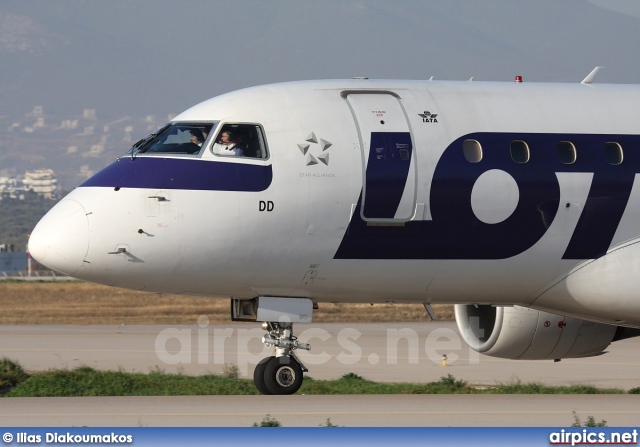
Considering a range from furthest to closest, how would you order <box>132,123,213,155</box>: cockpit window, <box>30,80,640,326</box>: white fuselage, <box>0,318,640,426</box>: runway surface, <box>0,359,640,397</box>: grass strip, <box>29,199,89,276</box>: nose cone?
<box>0,359,640,397</box>: grass strip → <box>132,123,213,155</box>: cockpit window → <box>30,80,640,326</box>: white fuselage → <box>29,199,89,276</box>: nose cone → <box>0,318,640,426</box>: runway surface

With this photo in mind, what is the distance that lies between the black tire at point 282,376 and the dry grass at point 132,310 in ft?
92.3

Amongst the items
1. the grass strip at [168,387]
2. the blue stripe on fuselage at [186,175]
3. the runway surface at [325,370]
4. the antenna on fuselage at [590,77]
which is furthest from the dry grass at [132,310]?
the blue stripe on fuselage at [186,175]

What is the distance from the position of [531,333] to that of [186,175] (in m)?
6.71

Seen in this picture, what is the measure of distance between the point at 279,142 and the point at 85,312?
125ft

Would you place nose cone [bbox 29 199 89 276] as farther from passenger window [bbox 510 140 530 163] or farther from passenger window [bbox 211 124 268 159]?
passenger window [bbox 510 140 530 163]

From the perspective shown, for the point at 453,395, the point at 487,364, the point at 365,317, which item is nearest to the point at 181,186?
the point at 453,395

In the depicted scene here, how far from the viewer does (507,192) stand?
63.2ft

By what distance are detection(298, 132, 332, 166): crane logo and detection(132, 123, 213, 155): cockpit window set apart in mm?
1456

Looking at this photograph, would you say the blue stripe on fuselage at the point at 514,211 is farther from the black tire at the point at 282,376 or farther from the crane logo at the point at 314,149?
the black tire at the point at 282,376

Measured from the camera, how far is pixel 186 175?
60.5ft

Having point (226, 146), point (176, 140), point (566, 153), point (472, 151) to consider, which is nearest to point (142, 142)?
point (176, 140)

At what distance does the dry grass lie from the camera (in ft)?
167

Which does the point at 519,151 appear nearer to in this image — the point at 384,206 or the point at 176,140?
the point at 384,206

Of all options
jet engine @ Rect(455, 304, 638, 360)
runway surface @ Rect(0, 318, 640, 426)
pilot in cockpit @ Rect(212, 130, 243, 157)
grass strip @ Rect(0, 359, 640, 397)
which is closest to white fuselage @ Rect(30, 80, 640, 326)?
pilot in cockpit @ Rect(212, 130, 243, 157)
